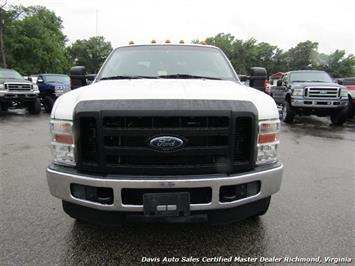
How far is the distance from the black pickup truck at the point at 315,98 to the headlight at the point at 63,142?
924 centimetres

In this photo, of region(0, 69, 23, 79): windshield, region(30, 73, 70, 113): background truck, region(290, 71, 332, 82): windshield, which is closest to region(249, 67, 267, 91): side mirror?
region(290, 71, 332, 82): windshield

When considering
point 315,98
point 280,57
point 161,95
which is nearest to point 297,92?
point 315,98

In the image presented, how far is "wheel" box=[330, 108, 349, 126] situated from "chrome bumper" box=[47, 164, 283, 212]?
9.35 meters

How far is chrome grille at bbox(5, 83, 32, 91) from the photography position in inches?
488

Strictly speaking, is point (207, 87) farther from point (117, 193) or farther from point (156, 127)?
point (117, 193)

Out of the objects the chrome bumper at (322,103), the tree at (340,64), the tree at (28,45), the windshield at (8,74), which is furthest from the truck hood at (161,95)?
the tree at (340,64)

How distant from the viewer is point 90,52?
6844 cm

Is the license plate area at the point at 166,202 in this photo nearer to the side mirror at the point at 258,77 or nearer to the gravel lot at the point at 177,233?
the gravel lot at the point at 177,233

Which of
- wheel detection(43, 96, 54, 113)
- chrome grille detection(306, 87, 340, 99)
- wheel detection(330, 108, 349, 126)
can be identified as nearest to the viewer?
chrome grille detection(306, 87, 340, 99)

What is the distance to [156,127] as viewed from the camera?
2336mm

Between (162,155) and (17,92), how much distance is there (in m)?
12.0

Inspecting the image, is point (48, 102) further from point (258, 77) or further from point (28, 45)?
point (28, 45)

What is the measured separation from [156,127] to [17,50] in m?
37.7

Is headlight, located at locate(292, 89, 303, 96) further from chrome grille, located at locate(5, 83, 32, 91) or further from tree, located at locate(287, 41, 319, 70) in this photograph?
tree, located at locate(287, 41, 319, 70)
